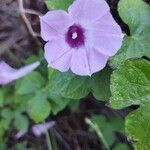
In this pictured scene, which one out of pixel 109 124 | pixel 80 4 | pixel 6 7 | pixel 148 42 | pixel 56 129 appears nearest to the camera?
pixel 80 4

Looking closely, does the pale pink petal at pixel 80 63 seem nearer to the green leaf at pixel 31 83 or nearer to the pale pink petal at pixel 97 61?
the pale pink petal at pixel 97 61

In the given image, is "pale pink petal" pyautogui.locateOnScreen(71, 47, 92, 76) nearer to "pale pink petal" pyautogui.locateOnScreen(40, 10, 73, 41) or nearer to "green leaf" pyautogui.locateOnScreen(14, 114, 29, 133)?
"pale pink petal" pyautogui.locateOnScreen(40, 10, 73, 41)

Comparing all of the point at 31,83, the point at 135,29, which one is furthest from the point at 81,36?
the point at 31,83

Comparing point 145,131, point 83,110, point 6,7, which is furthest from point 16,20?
point 145,131

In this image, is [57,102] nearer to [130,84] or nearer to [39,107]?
[39,107]

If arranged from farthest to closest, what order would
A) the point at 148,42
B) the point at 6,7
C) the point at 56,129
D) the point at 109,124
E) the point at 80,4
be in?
1. the point at 56,129
2. the point at 109,124
3. the point at 6,7
4. the point at 148,42
5. the point at 80,4

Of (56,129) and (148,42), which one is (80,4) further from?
(56,129)

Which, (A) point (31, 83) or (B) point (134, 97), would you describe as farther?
(A) point (31, 83)

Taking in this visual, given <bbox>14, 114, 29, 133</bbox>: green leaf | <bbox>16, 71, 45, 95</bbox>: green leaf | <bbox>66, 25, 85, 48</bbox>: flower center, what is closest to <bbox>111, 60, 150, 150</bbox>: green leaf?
<bbox>66, 25, 85, 48</bbox>: flower center
